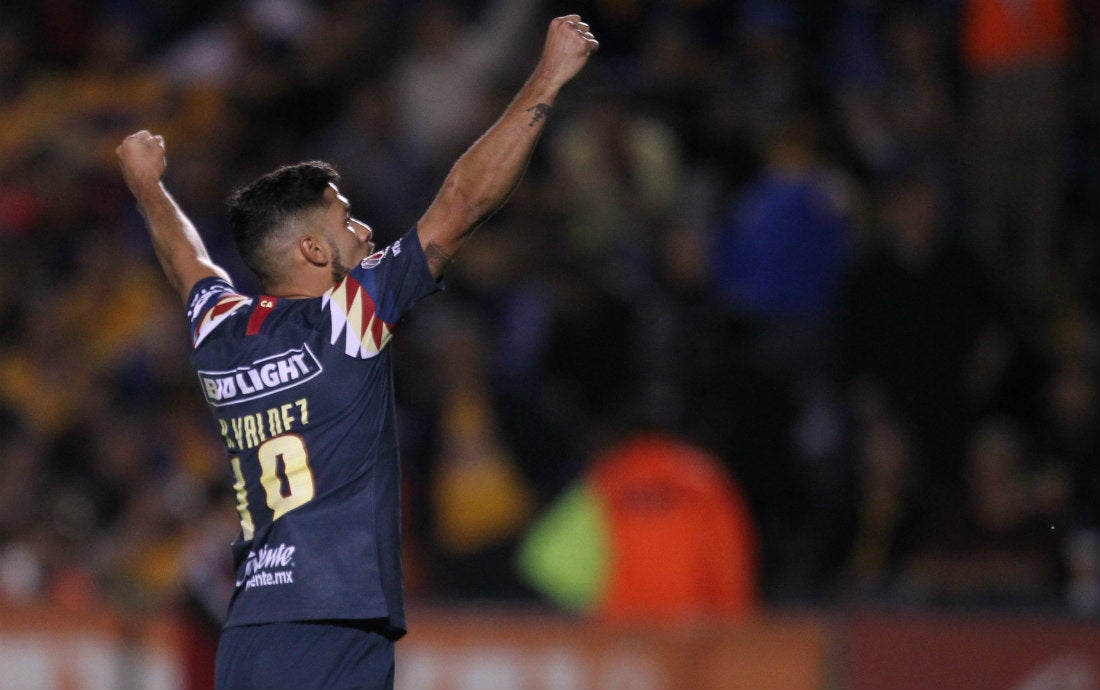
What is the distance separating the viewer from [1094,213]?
977 centimetres

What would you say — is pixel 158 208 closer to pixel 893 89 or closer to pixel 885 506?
pixel 885 506

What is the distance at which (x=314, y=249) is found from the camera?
4453mm

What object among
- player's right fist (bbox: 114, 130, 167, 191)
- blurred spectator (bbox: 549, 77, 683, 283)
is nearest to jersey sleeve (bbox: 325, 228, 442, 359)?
player's right fist (bbox: 114, 130, 167, 191)

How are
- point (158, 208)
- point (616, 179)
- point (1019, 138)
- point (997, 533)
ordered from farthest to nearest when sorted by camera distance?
1. point (616, 179)
2. point (1019, 138)
3. point (997, 533)
4. point (158, 208)

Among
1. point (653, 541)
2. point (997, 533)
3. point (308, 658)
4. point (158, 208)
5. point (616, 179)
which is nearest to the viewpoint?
point (308, 658)

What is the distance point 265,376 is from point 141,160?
1132mm

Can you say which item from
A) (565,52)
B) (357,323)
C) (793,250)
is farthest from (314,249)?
(793,250)

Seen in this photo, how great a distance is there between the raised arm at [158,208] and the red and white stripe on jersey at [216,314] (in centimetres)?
43

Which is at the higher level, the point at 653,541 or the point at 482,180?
the point at 482,180

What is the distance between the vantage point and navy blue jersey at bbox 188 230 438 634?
422 centimetres

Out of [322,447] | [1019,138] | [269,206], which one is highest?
[1019,138]

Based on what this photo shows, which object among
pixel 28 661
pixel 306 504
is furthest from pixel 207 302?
pixel 28 661

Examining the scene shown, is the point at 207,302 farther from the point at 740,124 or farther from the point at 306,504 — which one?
the point at 740,124

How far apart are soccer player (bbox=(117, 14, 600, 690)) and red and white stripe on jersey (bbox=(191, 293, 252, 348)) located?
70 millimetres
